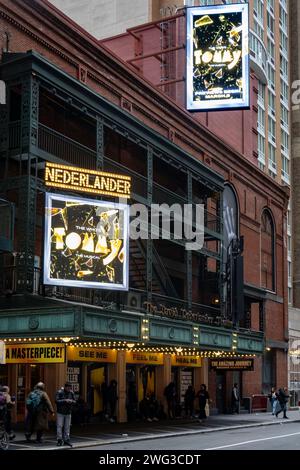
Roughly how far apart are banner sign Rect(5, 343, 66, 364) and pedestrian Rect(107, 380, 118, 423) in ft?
15.9

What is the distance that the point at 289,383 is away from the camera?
174 feet

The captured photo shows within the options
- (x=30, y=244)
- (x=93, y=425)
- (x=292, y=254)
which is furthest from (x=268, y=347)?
(x=292, y=254)

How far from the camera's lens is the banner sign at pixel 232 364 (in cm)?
3759

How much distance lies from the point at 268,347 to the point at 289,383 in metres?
6.56

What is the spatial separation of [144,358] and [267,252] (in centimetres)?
1967

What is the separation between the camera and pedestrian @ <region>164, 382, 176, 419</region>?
33.3 metres

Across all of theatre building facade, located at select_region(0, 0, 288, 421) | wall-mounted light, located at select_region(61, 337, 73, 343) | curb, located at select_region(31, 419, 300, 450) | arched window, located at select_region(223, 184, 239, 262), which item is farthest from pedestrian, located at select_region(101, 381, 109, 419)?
arched window, located at select_region(223, 184, 239, 262)

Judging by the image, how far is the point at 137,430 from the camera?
27.3 m

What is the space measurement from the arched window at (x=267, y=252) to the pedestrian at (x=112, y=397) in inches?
820

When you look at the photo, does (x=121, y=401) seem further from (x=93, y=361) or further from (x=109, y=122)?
(x=109, y=122)

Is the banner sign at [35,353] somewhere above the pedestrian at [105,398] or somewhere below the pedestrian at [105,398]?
above

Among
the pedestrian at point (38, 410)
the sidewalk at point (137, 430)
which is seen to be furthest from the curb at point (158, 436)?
the pedestrian at point (38, 410)

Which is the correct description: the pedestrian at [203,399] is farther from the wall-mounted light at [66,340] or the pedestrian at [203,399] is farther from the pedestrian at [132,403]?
the wall-mounted light at [66,340]

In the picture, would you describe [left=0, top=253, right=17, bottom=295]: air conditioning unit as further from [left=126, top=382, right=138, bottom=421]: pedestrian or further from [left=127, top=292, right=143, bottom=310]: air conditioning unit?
[left=126, top=382, right=138, bottom=421]: pedestrian
